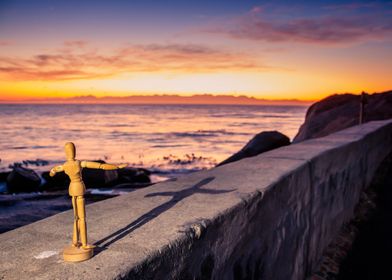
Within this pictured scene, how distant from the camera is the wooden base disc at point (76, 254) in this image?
1269 mm

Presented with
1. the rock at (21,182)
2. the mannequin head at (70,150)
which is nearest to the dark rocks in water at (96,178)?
the rock at (21,182)

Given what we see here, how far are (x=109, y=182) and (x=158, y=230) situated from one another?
12059mm

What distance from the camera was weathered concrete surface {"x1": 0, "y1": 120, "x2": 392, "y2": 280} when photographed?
130 centimetres

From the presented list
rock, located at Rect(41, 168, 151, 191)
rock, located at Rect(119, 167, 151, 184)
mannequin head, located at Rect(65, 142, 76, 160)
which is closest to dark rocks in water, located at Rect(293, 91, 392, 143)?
rock, located at Rect(119, 167, 151, 184)

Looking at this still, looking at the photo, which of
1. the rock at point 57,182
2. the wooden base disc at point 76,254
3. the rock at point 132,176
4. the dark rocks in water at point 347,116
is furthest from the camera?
the dark rocks in water at point 347,116

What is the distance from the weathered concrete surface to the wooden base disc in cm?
2

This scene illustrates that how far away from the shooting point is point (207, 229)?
1.67 m

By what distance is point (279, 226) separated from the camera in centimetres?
251

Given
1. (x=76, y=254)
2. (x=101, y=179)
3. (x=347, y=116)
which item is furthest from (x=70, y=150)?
(x=347, y=116)

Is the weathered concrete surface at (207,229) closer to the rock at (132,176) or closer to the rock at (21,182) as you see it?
the rock at (132,176)

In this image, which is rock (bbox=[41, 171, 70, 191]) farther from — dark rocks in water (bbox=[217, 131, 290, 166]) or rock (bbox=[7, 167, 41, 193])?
dark rocks in water (bbox=[217, 131, 290, 166])

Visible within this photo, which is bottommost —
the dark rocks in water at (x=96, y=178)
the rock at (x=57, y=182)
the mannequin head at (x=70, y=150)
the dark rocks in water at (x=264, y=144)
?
the rock at (x=57, y=182)

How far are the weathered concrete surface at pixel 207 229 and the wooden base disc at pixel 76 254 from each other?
0.02 metres

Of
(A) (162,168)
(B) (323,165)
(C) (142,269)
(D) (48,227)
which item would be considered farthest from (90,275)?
(A) (162,168)
